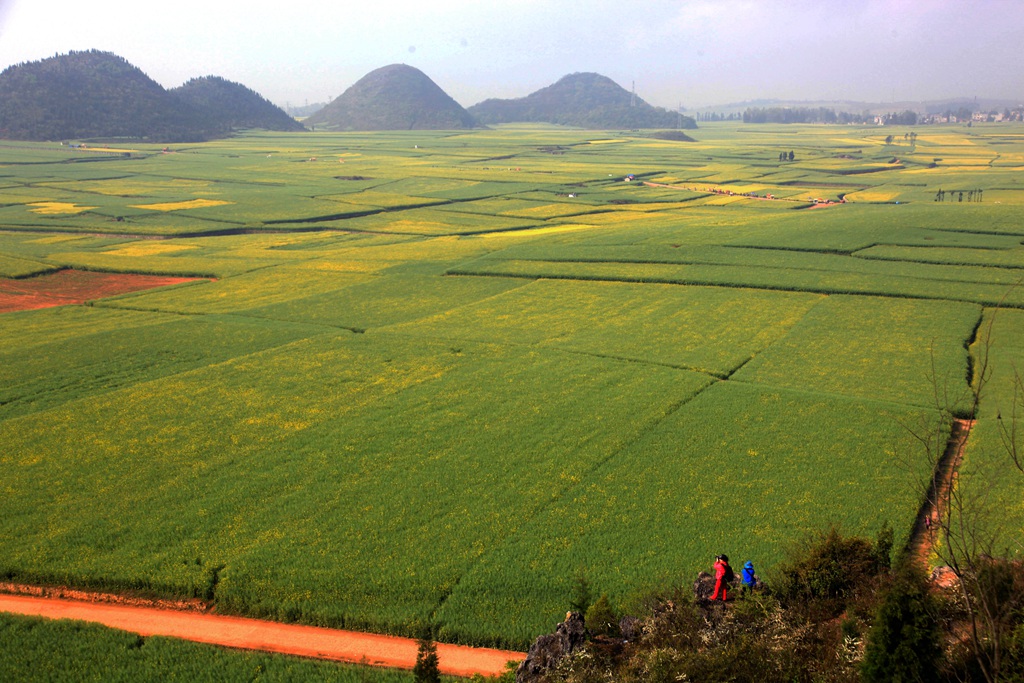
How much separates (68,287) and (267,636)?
4309 centimetres

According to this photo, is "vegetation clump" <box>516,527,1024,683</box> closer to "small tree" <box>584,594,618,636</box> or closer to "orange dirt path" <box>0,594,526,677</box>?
"small tree" <box>584,594,618,636</box>

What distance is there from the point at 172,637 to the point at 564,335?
79.6 ft

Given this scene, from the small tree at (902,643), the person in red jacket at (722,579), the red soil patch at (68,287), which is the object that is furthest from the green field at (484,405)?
the small tree at (902,643)

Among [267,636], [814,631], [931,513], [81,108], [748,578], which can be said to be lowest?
[267,636]

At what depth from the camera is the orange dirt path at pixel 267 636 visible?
49.9 ft

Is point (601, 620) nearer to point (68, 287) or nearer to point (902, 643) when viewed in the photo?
point (902, 643)

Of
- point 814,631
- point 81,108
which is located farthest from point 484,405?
point 81,108

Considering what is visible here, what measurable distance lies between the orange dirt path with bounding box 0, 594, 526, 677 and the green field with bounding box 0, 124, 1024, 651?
34 centimetres

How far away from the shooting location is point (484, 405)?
2781 cm

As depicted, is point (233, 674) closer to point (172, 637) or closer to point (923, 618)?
point (172, 637)

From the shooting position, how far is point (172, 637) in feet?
51.4

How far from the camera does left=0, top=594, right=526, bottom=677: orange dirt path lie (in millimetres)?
15211

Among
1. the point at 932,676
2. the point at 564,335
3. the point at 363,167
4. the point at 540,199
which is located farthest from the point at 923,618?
the point at 363,167

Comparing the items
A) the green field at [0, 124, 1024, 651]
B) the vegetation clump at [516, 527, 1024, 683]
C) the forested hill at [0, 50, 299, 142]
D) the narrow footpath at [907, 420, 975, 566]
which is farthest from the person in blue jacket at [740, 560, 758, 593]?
the forested hill at [0, 50, 299, 142]
